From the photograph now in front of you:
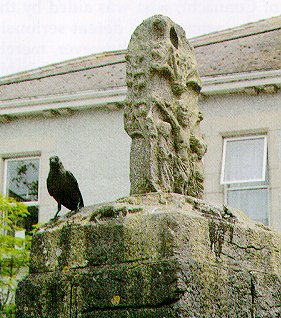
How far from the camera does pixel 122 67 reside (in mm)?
20125

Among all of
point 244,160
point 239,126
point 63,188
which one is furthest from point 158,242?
point 239,126

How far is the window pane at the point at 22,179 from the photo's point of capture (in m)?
19.3

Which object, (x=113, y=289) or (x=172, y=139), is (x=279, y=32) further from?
(x=113, y=289)

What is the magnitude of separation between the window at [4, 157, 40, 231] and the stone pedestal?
11749 millimetres

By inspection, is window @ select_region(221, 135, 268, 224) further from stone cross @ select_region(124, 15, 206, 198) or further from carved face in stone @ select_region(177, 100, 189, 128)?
carved face in stone @ select_region(177, 100, 189, 128)

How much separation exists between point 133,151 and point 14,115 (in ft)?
39.3

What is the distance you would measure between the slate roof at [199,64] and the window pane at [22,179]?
54.7 inches

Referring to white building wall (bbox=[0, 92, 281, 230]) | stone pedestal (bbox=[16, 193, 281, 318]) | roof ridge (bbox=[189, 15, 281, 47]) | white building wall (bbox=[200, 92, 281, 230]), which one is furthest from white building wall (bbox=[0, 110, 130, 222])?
stone pedestal (bbox=[16, 193, 281, 318])

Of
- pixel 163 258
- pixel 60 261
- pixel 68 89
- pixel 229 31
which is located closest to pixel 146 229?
pixel 163 258

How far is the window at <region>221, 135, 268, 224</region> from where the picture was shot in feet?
56.1

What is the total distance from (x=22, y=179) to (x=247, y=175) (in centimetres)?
496

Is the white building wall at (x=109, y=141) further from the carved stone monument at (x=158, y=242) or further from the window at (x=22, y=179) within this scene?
the carved stone monument at (x=158, y=242)

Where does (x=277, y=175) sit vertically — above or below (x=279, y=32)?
below

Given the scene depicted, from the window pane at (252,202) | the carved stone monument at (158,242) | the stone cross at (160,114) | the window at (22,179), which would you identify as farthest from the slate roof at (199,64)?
the carved stone monument at (158,242)
